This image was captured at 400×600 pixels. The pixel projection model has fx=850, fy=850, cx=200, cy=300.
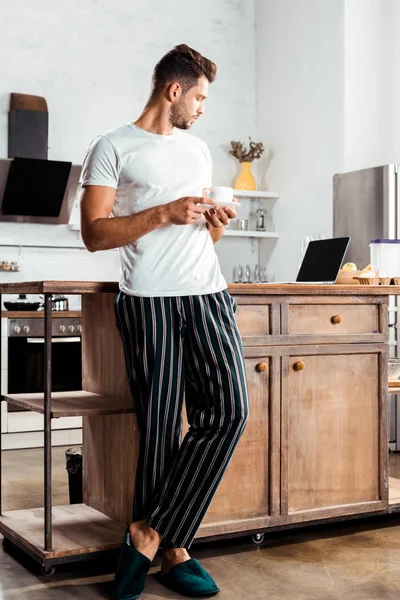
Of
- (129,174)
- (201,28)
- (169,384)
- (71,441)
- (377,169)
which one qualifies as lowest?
(71,441)

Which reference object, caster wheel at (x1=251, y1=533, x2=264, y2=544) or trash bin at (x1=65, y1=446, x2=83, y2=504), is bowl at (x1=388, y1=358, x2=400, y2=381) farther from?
trash bin at (x1=65, y1=446, x2=83, y2=504)

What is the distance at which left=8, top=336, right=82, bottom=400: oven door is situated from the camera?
5.45 m

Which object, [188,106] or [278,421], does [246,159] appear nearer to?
[278,421]

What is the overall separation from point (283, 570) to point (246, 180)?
4.69 meters

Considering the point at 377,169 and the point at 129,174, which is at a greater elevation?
the point at 377,169

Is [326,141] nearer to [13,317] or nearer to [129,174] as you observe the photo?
[13,317]

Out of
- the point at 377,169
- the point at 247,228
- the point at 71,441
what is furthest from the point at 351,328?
the point at 247,228

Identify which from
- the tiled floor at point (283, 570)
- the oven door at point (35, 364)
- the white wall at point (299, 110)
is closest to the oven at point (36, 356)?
the oven door at point (35, 364)

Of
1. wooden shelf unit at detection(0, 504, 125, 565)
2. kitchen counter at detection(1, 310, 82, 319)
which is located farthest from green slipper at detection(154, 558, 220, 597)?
kitchen counter at detection(1, 310, 82, 319)

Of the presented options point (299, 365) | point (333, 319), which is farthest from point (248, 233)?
point (299, 365)

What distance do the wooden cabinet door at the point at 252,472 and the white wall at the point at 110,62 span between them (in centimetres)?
368

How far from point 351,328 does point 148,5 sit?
452cm

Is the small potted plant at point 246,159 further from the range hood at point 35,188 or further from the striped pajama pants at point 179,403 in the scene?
the striped pajama pants at point 179,403

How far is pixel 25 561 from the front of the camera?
2.86 metres
